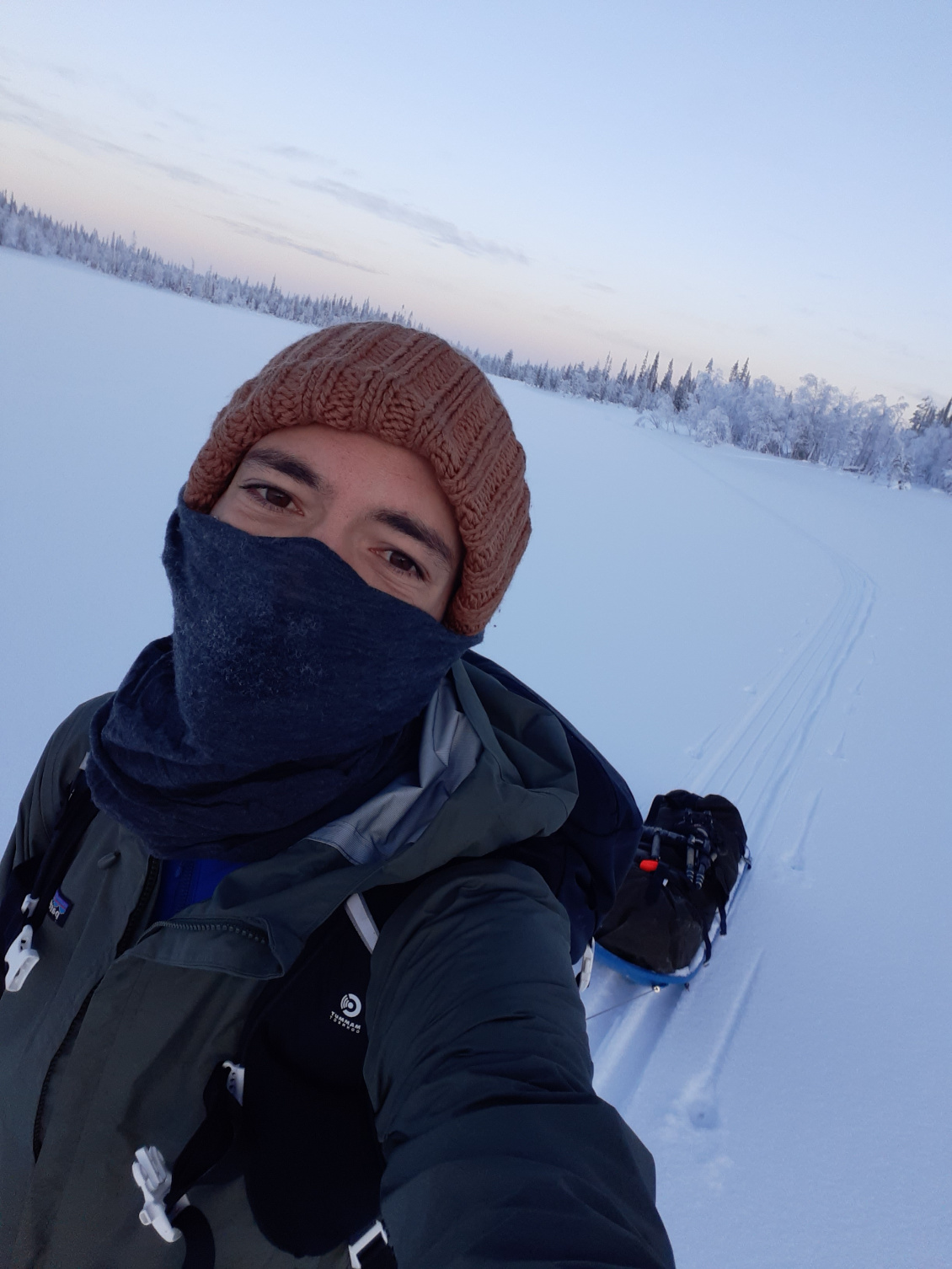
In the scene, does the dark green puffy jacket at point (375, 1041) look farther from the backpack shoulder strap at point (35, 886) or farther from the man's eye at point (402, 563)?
the man's eye at point (402, 563)

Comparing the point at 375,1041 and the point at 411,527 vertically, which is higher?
the point at 411,527

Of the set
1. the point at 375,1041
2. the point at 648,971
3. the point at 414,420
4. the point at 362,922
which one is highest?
the point at 414,420

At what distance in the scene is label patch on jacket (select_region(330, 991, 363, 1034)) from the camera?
3.15 ft

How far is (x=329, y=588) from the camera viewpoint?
3.77ft

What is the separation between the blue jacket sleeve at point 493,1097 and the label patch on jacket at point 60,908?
0.59 meters

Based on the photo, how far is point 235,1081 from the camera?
3.16 ft

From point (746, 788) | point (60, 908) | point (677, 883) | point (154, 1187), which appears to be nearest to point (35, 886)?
point (60, 908)

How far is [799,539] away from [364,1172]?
1503cm

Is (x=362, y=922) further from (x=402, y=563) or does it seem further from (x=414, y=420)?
(x=414, y=420)

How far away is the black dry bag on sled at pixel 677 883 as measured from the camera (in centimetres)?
265

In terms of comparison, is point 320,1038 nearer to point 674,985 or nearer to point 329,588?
point 329,588

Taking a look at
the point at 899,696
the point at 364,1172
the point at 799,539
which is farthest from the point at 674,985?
the point at 799,539

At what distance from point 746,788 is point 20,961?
13.0 feet

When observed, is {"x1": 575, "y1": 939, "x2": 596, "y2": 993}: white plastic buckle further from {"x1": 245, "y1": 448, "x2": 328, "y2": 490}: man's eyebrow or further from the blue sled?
the blue sled
